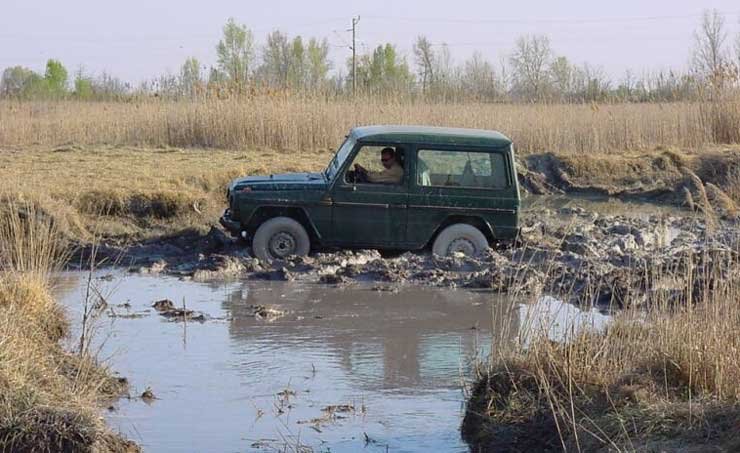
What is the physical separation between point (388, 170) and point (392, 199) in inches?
14.4

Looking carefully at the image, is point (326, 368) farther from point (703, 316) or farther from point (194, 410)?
point (703, 316)

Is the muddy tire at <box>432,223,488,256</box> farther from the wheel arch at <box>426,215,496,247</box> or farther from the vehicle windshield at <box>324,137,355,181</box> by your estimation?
the vehicle windshield at <box>324,137,355,181</box>

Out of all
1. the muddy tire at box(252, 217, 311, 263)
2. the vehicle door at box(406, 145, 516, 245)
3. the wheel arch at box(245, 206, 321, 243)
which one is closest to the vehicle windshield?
the wheel arch at box(245, 206, 321, 243)

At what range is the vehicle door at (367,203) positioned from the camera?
13.7 metres

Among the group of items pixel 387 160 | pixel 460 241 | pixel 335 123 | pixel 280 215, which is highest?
pixel 335 123

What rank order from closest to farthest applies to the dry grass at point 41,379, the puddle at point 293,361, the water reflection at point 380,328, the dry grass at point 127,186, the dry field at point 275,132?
the dry grass at point 41,379 → the puddle at point 293,361 → the water reflection at point 380,328 → the dry grass at point 127,186 → the dry field at point 275,132

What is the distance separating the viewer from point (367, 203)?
539 inches

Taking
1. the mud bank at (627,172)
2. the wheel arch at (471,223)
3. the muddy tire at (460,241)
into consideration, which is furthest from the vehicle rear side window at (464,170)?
the mud bank at (627,172)

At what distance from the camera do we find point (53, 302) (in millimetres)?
10438

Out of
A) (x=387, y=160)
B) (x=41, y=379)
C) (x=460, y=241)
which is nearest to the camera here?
(x=41, y=379)

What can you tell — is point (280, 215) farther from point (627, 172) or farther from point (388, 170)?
point (627, 172)

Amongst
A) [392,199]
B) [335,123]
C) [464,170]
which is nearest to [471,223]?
[464,170]

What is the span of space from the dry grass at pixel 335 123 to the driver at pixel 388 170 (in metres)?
10.8

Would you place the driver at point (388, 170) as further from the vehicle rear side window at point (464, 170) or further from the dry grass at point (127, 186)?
the dry grass at point (127, 186)
